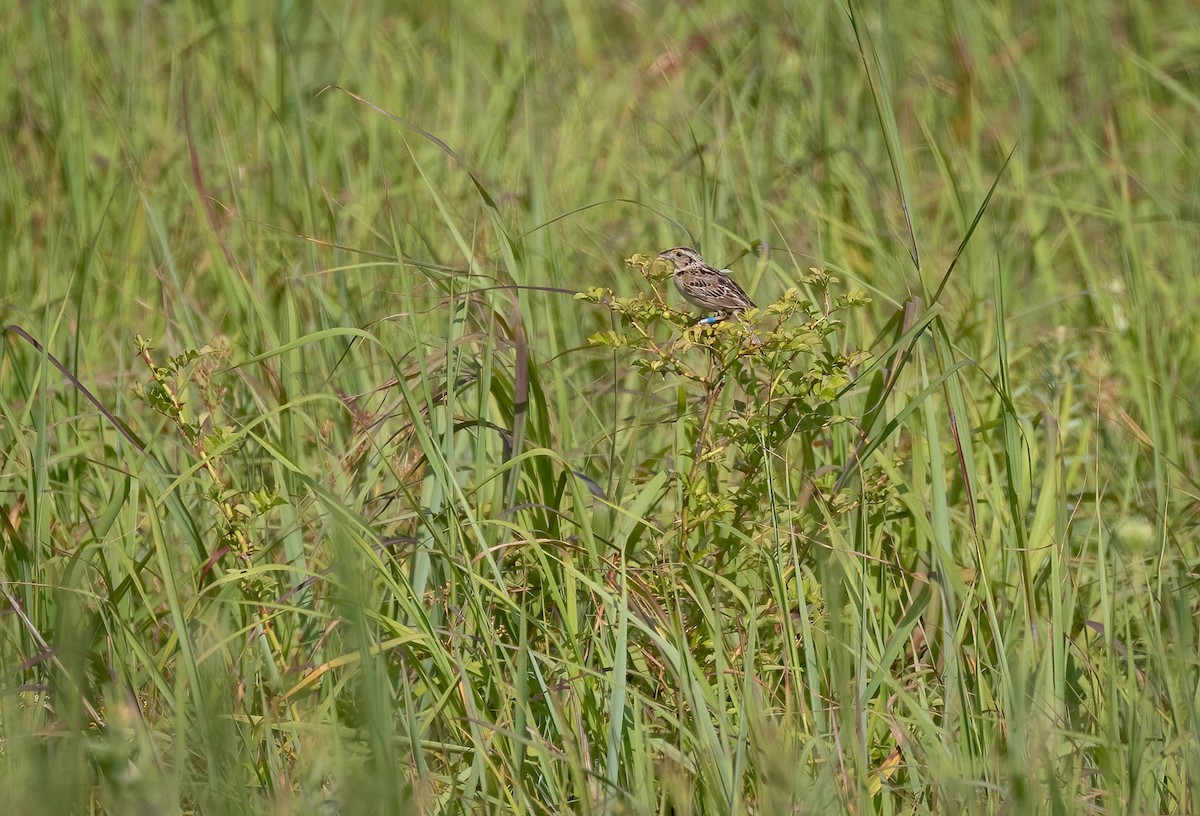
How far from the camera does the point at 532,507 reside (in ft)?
10.3

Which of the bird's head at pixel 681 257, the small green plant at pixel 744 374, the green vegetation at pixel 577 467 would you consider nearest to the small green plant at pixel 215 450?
the green vegetation at pixel 577 467

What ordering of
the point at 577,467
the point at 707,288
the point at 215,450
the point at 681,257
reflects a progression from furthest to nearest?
the point at 681,257 → the point at 707,288 → the point at 577,467 → the point at 215,450

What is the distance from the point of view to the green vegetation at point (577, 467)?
2.58 metres

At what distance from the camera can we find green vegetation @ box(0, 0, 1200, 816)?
102 inches

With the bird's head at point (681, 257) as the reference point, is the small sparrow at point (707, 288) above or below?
below

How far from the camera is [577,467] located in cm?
354

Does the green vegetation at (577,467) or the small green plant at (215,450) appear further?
the small green plant at (215,450)

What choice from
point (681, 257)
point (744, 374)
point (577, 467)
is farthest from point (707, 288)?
point (744, 374)

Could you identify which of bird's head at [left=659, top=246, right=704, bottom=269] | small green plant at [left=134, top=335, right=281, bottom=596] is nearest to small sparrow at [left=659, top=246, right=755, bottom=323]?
bird's head at [left=659, top=246, right=704, bottom=269]

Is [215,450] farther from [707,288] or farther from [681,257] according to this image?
[681,257]

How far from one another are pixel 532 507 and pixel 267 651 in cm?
68

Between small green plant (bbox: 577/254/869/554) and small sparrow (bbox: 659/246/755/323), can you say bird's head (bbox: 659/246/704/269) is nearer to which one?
small sparrow (bbox: 659/246/755/323)

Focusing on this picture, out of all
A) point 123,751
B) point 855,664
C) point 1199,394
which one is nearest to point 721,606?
point 855,664

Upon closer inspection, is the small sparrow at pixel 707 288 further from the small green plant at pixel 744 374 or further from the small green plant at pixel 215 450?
the small green plant at pixel 215 450
